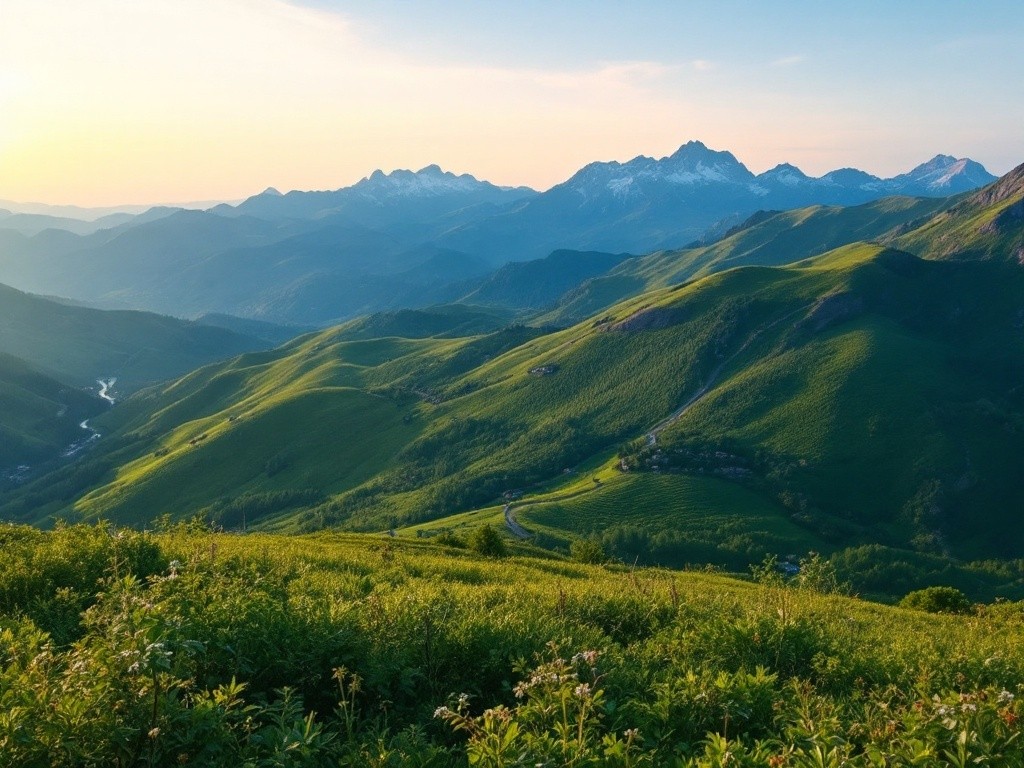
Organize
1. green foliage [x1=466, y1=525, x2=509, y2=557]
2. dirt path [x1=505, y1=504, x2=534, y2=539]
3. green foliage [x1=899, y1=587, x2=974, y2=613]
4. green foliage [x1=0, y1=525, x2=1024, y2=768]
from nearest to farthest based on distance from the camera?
green foliage [x1=0, y1=525, x2=1024, y2=768], green foliage [x1=899, y1=587, x2=974, y2=613], green foliage [x1=466, y1=525, x2=509, y2=557], dirt path [x1=505, y1=504, x2=534, y2=539]

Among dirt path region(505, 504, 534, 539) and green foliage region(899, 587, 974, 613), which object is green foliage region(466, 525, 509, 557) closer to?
green foliage region(899, 587, 974, 613)

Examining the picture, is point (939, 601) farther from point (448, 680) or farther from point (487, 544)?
point (448, 680)

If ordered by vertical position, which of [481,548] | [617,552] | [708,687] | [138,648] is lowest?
[617,552]

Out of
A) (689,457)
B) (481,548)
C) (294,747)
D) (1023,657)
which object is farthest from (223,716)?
(689,457)

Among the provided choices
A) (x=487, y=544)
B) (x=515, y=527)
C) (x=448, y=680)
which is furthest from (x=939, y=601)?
(x=515, y=527)

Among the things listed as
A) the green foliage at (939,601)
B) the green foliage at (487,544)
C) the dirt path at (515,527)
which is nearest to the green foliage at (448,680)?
the green foliage at (487,544)

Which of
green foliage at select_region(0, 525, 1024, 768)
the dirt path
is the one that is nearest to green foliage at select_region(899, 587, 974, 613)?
green foliage at select_region(0, 525, 1024, 768)

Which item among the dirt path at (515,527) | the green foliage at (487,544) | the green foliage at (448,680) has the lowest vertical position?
the dirt path at (515,527)

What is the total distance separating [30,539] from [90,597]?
408 inches

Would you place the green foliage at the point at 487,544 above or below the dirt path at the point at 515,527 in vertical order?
above

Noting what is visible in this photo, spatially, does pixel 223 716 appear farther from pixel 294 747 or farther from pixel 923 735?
pixel 923 735

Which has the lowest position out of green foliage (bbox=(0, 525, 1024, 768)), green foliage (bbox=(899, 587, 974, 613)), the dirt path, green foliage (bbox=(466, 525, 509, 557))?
the dirt path

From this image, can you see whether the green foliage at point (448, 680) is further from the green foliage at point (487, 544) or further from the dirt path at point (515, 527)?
the dirt path at point (515, 527)

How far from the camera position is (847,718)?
11508mm
